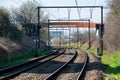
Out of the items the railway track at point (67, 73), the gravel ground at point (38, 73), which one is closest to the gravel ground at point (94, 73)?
the railway track at point (67, 73)

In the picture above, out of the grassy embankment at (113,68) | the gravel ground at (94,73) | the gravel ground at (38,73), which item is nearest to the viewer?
the gravel ground at (94,73)

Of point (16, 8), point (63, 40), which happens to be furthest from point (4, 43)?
point (63, 40)

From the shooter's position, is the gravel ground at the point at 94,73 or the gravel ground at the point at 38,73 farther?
the gravel ground at the point at 38,73

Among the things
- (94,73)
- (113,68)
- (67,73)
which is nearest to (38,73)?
(67,73)

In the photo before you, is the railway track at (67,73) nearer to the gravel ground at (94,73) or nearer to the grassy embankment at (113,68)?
the gravel ground at (94,73)

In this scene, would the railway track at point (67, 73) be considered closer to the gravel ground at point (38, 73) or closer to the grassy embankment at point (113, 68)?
the gravel ground at point (38, 73)

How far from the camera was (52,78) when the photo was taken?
69.3 feet

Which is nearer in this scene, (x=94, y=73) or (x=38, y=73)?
(x=94, y=73)

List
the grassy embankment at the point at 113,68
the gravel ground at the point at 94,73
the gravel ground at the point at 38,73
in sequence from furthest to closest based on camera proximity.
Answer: the grassy embankment at the point at 113,68
the gravel ground at the point at 38,73
the gravel ground at the point at 94,73

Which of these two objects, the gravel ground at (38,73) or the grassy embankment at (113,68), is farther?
the grassy embankment at (113,68)

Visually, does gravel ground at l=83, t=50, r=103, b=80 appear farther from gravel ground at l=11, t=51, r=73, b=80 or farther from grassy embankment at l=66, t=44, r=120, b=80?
gravel ground at l=11, t=51, r=73, b=80

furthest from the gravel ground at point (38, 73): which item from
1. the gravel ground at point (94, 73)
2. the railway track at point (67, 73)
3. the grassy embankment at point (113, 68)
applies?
the grassy embankment at point (113, 68)

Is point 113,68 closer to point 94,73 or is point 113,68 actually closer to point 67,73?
point 94,73

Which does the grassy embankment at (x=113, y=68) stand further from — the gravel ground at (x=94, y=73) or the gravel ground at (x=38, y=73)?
the gravel ground at (x=38, y=73)
